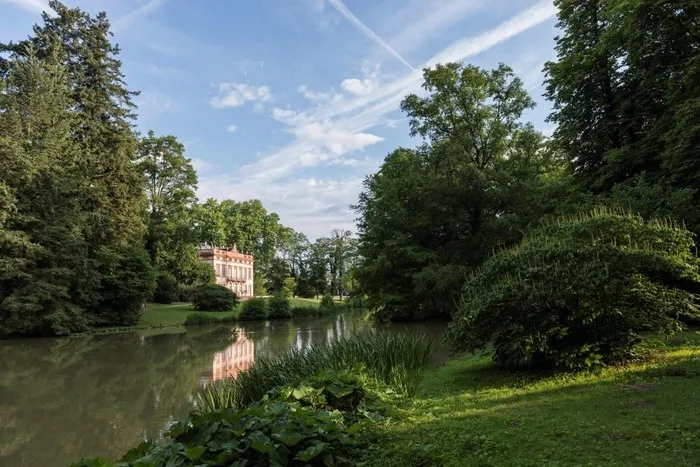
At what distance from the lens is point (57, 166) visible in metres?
24.8

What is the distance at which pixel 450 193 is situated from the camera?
79.7ft

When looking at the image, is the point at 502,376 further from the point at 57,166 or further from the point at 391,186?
the point at 57,166

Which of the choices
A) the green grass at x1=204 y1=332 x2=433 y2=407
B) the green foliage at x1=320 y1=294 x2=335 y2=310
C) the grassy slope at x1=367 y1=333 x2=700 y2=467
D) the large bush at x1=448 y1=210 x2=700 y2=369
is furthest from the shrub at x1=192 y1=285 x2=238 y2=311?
the grassy slope at x1=367 y1=333 x2=700 y2=467

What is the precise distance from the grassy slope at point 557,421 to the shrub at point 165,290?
36.9 meters

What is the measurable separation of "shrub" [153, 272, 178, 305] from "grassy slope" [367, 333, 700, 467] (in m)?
36.9

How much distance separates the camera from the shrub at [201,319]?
32469mm

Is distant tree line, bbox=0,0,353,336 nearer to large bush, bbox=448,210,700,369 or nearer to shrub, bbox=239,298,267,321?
shrub, bbox=239,298,267,321

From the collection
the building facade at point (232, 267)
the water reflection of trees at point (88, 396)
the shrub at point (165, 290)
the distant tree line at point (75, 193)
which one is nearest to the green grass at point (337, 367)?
the water reflection of trees at point (88, 396)

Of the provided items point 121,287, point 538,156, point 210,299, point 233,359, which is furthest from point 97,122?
point 538,156

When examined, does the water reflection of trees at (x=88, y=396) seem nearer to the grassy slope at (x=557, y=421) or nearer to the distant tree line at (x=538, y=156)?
the grassy slope at (x=557, y=421)

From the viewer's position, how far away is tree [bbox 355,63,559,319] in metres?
23.6

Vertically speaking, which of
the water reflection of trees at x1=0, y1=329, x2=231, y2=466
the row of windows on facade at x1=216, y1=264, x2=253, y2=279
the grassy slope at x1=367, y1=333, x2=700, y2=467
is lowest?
the water reflection of trees at x1=0, y1=329, x2=231, y2=466

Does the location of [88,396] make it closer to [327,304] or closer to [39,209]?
[39,209]

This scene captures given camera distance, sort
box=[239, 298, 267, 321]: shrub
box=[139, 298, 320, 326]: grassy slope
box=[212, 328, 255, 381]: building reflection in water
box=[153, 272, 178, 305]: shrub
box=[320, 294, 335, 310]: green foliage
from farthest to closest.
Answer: box=[320, 294, 335, 310]: green foliage, box=[153, 272, 178, 305]: shrub, box=[239, 298, 267, 321]: shrub, box=[139, 298, 320, 326]: grassy slope, box=[212, 328, 255, 381]: building reflection in water
